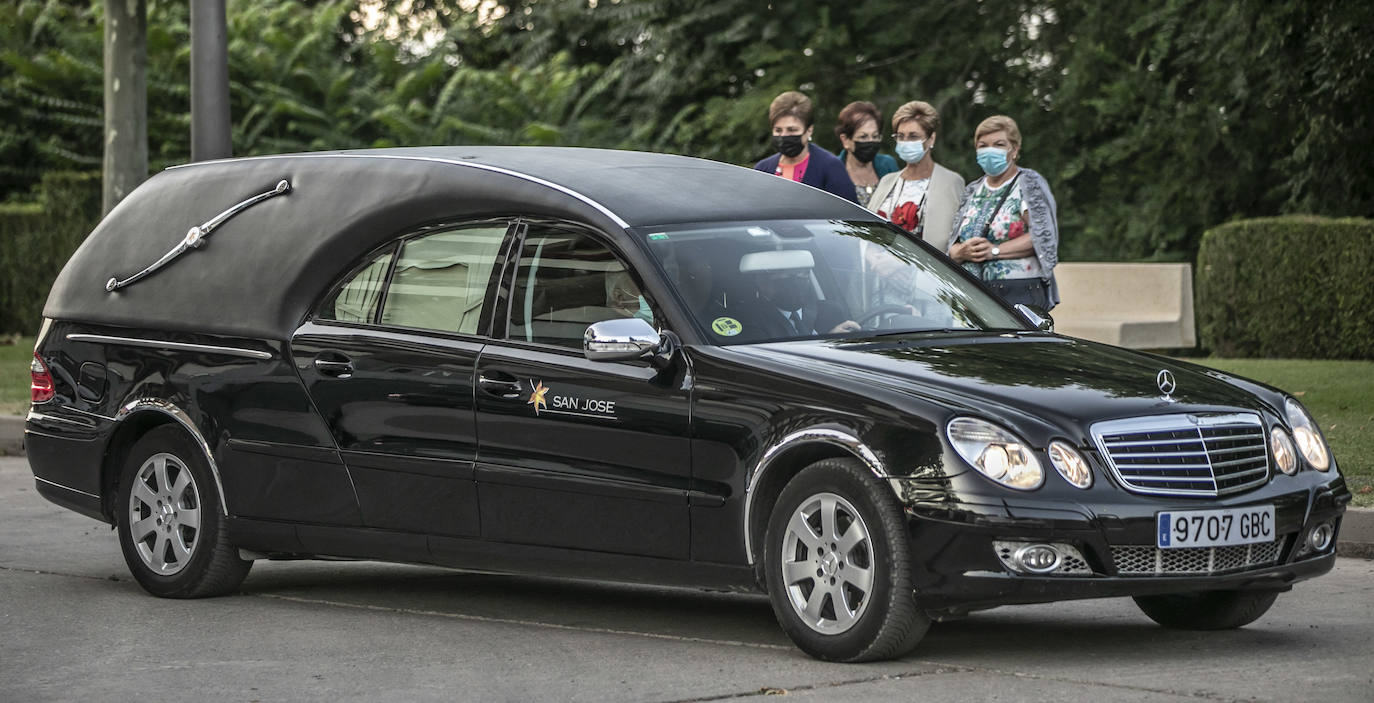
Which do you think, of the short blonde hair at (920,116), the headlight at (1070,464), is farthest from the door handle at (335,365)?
the short blonde hair at (920,116)

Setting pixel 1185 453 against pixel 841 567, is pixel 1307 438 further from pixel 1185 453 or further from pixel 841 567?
pixel 841 567

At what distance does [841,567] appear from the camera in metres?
6.52

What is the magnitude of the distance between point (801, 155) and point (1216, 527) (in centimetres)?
506

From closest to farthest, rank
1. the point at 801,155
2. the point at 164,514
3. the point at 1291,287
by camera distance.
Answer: the point at 164,514, the point at 801,155, the point at 1291,287

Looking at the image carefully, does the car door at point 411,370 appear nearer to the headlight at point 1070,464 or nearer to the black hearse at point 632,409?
the black hearse at point 632,409

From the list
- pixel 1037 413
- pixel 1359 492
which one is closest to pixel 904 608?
pixel 1037 413

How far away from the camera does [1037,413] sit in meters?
6.39

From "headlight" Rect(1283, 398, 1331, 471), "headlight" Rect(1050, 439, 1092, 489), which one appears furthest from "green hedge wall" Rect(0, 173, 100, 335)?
"headlight" Rect(1050, 439, 1092, 489)

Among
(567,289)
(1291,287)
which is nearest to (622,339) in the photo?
(567,289)

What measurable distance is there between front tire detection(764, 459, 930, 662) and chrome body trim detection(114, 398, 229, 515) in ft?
8.71

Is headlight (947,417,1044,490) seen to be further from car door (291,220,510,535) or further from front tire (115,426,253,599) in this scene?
front tire (115,426,253,599)

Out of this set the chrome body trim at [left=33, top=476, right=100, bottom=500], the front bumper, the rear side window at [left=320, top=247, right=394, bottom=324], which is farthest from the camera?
the chrome body trim at [left=33, top=476, right=100, bottom=500]

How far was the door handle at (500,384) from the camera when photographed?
24.2 feet

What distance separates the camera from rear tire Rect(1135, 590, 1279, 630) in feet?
23.6
